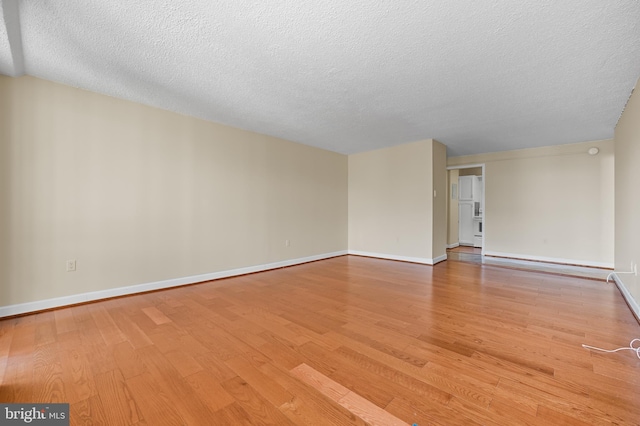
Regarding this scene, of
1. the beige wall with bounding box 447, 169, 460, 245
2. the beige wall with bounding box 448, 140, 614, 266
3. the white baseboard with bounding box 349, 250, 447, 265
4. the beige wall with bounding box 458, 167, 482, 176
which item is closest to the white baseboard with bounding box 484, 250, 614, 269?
the beige wall with bounding box 448, 140, 614, 266

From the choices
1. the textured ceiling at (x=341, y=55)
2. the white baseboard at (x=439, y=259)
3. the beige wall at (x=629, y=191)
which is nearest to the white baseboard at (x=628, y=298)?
the beige wall at (x=629, y=191)

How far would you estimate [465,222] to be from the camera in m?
7.75

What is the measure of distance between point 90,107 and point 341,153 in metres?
4.48

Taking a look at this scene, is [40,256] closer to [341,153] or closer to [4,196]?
[4,196]

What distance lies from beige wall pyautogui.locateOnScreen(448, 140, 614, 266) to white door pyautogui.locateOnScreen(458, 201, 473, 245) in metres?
1.53

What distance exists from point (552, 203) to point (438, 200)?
2359mm

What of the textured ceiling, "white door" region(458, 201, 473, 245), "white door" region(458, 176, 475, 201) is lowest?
"white door" region(458, 201, 473, 245)

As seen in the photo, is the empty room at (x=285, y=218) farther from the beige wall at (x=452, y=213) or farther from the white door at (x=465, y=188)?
the white door at (x=465, y=188)

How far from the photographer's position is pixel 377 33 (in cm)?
199

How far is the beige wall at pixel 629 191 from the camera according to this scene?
8.78ft

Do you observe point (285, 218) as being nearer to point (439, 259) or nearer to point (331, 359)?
point (439, 259)

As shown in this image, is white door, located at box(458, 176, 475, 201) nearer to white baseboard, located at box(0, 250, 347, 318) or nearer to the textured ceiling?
the textured ceiling

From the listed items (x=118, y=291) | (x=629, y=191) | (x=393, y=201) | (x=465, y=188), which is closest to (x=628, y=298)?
(x=629, y=191)

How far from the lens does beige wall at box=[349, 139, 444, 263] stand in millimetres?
5105
